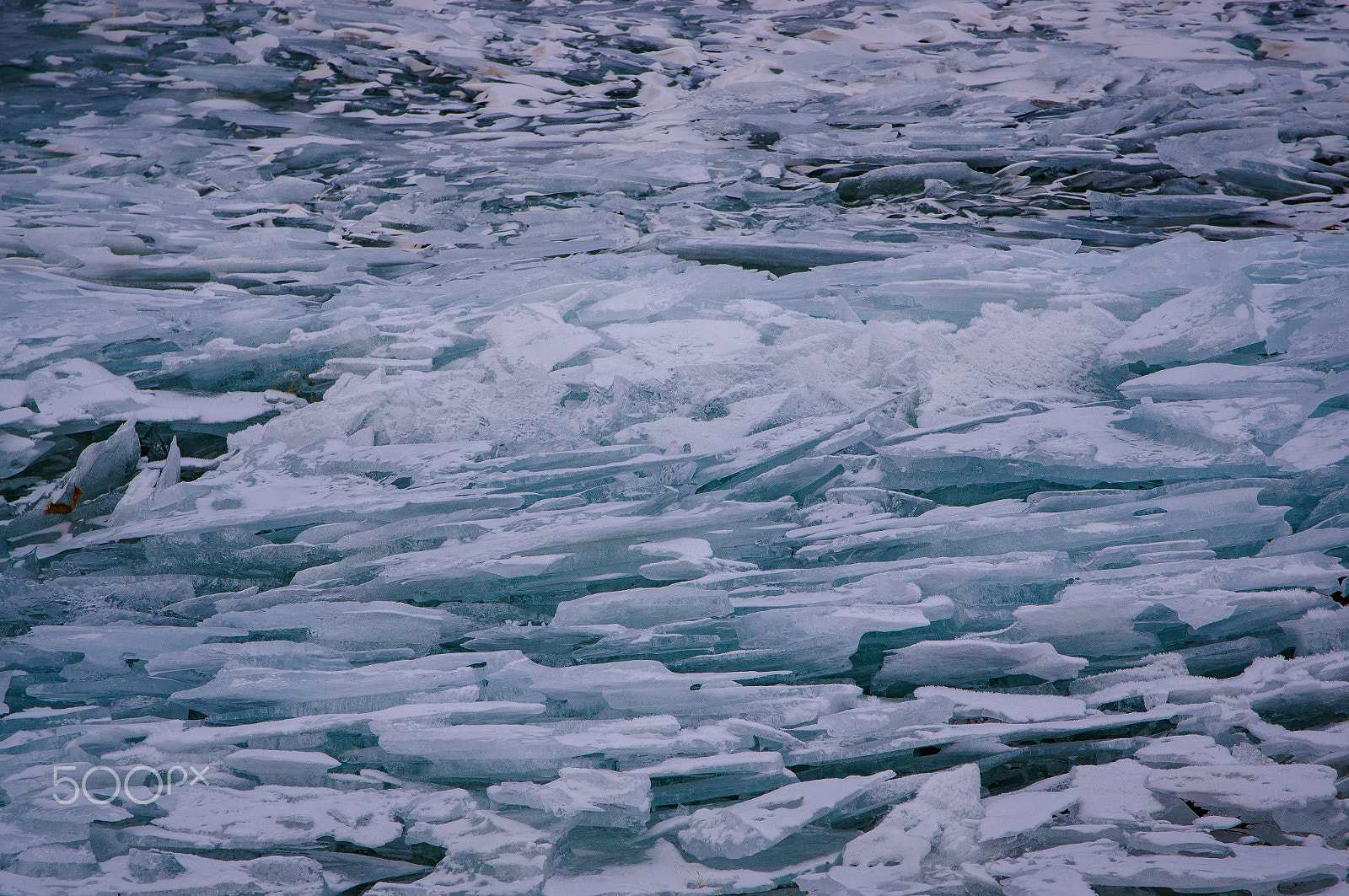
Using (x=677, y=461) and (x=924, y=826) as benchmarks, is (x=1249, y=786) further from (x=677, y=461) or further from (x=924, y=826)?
(x=677, y=461)

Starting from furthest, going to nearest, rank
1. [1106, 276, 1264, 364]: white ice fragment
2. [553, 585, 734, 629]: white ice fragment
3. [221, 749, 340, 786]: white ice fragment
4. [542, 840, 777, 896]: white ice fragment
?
[1106, 276, 1264, 364]: white ice fragment
[553, 585, 734, 629]: white ice fragment
[221, 749, 340, 786]: white ice fragment
[542, 840, 777, 896]: white ice fragment

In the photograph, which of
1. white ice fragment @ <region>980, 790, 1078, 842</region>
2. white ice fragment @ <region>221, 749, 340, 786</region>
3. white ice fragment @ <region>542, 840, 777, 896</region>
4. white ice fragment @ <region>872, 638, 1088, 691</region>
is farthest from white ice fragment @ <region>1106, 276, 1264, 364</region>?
white ice fragment @ <region>221, 749, 340, 786</region>

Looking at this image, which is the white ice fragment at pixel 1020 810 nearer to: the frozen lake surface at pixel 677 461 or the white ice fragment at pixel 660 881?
the frozen lake surface at pixel 677 461

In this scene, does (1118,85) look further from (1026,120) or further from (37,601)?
(37,601)

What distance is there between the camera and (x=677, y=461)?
125 cm

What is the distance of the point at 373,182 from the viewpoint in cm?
192

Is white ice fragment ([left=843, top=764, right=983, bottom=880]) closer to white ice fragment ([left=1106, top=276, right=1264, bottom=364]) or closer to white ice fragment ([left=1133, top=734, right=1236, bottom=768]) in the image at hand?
white ice fragment ([left=1133, top=734, right=1236, bottom=768])

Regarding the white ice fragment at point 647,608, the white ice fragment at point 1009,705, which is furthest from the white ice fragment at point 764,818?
the white ice fragment at point 647,608

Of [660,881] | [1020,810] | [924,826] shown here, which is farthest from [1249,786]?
[660,881]

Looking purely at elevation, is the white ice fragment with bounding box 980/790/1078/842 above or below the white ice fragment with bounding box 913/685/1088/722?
below

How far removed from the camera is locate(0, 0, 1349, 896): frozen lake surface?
87cm

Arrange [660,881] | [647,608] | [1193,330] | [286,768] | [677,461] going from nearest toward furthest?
[660,881] < [286,768] < [647,608] < [677,461] < [1193,330]

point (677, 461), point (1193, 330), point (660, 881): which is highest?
point (1193, 330)

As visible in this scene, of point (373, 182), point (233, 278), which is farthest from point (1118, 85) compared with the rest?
point (233, 278)
